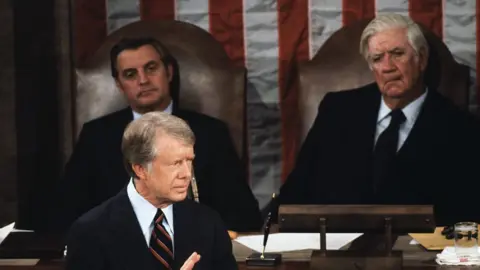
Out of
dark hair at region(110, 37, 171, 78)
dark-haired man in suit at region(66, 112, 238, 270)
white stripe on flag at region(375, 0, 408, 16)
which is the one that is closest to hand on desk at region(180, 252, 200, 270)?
dark-haired man in suit at region(66, 112, 238, 270)

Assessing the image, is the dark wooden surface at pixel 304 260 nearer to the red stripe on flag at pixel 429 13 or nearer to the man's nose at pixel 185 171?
the man's nose at pixel 185 171

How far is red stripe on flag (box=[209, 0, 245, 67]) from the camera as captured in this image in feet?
16.6

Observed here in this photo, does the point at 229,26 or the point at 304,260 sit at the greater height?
the point at 229,26

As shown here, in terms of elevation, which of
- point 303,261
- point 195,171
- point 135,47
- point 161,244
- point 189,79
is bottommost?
point 303,261

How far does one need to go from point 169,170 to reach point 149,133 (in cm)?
12

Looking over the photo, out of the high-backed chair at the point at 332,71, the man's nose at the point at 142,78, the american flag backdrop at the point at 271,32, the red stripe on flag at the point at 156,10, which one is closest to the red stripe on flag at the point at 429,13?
the american flag backdrop at the point at 271,32

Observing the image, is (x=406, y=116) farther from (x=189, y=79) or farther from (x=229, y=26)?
(x=229, y=26)

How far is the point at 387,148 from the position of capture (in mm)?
4328

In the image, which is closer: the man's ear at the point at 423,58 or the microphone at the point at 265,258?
the microphone at the point at 265,258

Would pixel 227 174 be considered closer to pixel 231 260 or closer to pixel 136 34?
pixel 136 34

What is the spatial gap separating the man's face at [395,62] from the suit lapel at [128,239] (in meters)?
1.54

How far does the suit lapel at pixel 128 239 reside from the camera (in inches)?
117

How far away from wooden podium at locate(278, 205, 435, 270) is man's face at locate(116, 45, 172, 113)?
1148mm

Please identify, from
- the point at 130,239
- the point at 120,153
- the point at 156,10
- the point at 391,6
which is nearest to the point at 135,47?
the point at 120,153
